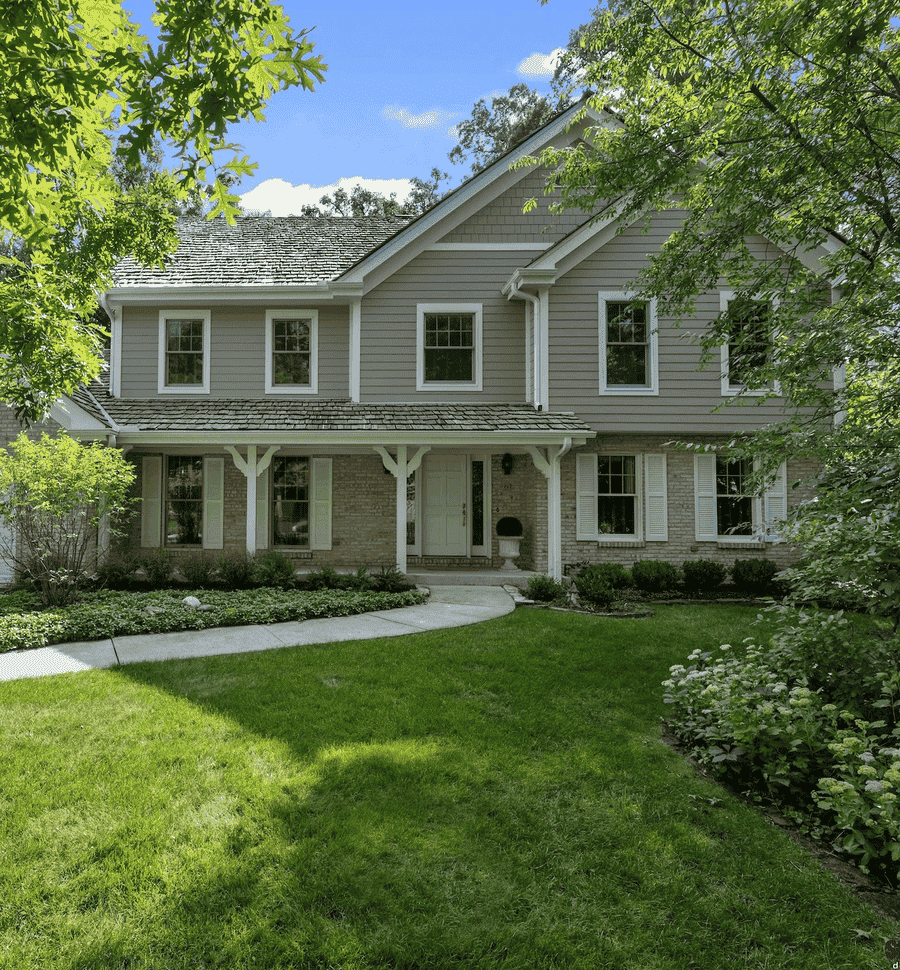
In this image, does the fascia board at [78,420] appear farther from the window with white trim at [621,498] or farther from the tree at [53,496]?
the window with white trim at [621,498]

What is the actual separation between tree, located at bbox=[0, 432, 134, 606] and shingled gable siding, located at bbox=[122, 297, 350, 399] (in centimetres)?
396

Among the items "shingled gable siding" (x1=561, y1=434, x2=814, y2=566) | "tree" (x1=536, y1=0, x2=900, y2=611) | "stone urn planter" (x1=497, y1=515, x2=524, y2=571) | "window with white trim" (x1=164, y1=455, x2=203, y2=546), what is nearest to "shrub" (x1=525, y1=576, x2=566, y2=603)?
"shingled gable siding" (x1=561, y1=434, x2=814, y2=566)

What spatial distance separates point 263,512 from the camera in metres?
12.7

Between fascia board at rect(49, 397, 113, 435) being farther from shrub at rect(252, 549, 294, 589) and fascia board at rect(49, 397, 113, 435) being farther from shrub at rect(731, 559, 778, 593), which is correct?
shrub at rect(731, 559, 778, 593)

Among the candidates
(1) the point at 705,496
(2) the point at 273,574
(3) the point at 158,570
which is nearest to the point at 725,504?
(1) the point at 705,496

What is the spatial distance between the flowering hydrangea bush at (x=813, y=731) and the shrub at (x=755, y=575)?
6.56 metres

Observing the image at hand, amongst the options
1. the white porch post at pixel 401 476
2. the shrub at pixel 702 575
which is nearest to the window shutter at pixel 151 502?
the white porch post at pixel 401 476

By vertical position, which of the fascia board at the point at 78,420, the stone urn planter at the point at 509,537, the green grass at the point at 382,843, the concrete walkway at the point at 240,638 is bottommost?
the green grass at the point at 382,843

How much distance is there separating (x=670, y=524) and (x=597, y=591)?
3396 millimetres

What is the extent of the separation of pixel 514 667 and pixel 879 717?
2.97m

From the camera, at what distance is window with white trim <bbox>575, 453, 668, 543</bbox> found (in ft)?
38.8

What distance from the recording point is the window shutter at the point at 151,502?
497 inches

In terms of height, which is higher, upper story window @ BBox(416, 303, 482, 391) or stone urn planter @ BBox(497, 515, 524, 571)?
upper story window @ BBox(416, 303, 482, 391)

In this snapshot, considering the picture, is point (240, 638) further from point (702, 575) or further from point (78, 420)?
point (702, 575)
